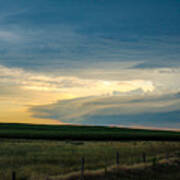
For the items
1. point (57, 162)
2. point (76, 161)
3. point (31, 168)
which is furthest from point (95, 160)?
point (31, 168)

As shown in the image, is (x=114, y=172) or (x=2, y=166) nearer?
(x=114, y=172)

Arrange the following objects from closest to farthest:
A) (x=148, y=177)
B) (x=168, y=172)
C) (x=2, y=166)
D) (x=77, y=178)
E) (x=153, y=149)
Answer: (x=77, y=178), (x=148, y=177), (x=168, y=172), (x=2, y=166), (x=153, y=149)

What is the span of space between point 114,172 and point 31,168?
7.23m

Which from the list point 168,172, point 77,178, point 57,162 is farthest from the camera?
point 57,162

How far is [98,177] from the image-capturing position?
21.2 meters

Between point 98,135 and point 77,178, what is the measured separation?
5869 cm

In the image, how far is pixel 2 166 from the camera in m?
27.1

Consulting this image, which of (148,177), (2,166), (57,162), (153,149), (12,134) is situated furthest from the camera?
(12,134)

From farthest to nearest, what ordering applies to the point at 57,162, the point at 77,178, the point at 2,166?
the point at 57,162, the point at 2,166, the point at 77,178

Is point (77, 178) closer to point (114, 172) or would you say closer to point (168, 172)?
point (114, 172)

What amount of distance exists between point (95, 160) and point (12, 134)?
49.4 metres

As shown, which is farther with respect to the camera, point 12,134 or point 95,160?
point 12,134

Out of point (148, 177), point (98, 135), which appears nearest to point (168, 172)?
point (148, 177)

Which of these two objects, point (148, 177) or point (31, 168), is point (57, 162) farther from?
point (148, 177)
